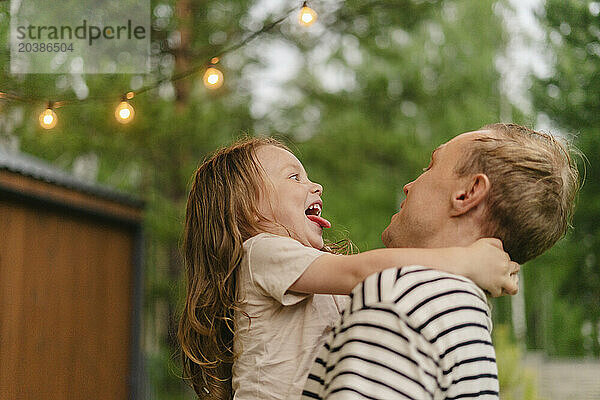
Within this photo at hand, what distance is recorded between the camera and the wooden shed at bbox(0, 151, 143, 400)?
416 cm

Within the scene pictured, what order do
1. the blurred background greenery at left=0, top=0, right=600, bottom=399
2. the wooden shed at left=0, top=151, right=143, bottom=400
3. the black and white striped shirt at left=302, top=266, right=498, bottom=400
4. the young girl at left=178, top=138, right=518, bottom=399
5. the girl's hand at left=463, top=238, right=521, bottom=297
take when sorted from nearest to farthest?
the black and white striped shirt at left=302, top=266, right=498, bottom=400 → the girl's hand at left=463, top=238, right=521, bottom=297 → the young girl at left=178, top=138, right=518, bottom=399 → the wooden shed at left=0, top=151, right=143, bottom=400 → the blurred background greenery at left=0, top=0, right=600, bottom=399

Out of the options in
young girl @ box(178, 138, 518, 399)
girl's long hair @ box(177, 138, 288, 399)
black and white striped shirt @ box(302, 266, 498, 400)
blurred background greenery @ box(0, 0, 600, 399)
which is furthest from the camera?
blurred background greenery @ box(0, 0, 600, 399)

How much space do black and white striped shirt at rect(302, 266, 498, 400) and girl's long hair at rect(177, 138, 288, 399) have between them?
17.8 inches

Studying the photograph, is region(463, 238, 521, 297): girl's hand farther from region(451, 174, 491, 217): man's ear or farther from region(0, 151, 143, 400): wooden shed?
region(0, 151, 143, 400): wooden shed

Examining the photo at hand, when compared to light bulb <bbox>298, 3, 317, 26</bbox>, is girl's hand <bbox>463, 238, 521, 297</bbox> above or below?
below

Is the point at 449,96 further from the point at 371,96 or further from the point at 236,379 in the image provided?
the point at 236,379

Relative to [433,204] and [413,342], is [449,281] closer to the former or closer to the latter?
[413,342]

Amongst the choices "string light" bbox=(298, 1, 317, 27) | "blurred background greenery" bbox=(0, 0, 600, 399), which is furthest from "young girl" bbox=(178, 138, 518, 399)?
"blurred background greenery" bbox=(0, 0, 600, 399)

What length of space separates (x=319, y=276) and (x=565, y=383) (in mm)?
8000

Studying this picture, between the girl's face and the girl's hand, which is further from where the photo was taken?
the girl's face

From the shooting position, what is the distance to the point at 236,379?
1.44m

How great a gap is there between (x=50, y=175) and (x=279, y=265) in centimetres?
333

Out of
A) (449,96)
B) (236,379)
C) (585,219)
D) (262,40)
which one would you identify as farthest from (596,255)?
(236,379)

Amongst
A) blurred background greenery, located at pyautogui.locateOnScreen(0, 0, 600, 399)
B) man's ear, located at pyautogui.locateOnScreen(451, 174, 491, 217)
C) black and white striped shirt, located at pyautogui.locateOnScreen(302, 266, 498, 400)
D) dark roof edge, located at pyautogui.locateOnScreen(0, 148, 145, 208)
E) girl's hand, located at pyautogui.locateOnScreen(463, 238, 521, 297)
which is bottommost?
black and white striped shirt, located at pyautogui.locateOnScreen(302, 266, 498, 400)
